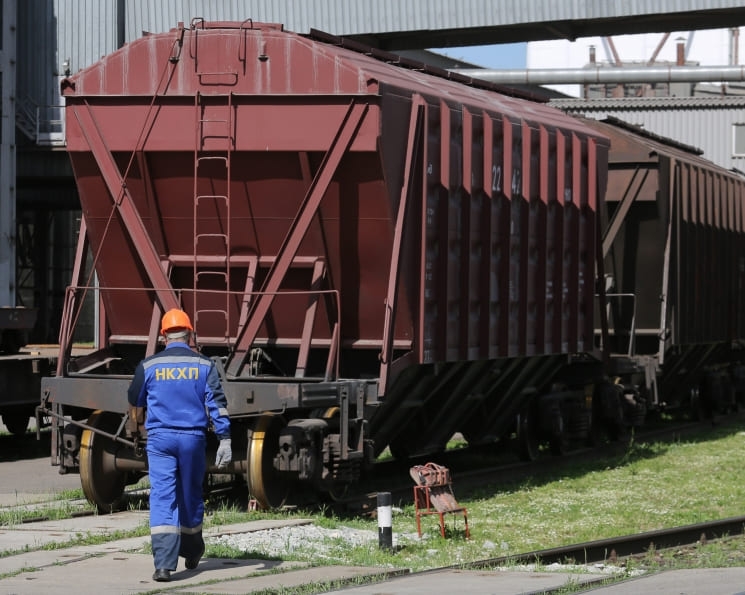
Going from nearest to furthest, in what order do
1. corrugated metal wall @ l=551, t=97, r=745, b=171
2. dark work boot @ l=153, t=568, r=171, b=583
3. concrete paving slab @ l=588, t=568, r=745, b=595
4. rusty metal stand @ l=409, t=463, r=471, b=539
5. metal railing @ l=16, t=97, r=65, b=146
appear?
concrete paving slab @ l=588, t=568, r=745, b=595, dark work boot @ l=153, t=568, r=171, b=583, rusty metal stand @ l=409, t=463, r=471, b=539, metal railing @ l=16, t=97, r=65, b=146, corrugated metal wall @ l=551, t=97, r=745, b=171

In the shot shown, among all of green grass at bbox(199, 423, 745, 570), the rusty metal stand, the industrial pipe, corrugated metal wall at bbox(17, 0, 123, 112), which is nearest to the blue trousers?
green grass at bbox(199, 423, 745, 570)

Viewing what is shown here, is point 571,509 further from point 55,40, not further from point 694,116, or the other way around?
point 694,116

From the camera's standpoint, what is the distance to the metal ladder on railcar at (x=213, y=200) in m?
12.9

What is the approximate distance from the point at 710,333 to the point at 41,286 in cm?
2684

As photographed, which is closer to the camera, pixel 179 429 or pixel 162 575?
pixel 162 575

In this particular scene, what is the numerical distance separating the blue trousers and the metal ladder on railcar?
331cm

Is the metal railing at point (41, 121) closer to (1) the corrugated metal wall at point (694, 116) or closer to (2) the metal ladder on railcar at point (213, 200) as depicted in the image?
(1) the corrugated metal wall at point (694, 116)

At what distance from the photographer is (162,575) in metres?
8.95

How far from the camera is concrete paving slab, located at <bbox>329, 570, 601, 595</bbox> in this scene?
337 inches

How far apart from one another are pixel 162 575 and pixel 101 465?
4.07 metres

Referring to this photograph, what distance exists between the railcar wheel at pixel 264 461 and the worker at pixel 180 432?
273 cm

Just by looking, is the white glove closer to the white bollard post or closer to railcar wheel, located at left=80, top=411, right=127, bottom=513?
the white bollard post

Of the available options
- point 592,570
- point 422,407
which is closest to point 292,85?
point 422,407

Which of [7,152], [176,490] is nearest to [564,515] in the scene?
[176,490]
